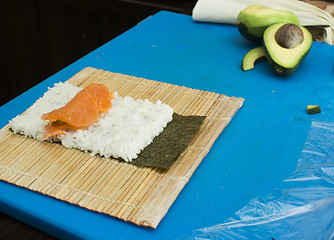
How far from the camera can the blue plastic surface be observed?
1.01 metres

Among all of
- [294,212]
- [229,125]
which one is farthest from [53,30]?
[294,212]

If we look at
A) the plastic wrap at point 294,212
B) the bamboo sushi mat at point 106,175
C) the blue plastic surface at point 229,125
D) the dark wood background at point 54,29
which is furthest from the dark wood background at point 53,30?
the plastic wrap at point 294,212

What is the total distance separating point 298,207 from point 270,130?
1.14 ft

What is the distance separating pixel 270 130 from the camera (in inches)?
52.4

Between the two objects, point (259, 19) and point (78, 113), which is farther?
point (259, 19)

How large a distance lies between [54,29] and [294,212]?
96.9 inches

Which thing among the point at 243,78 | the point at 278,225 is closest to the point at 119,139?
the point at 278,225

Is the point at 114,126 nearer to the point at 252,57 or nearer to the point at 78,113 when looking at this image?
the point at 78,113

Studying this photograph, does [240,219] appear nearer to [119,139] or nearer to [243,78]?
[119,139]

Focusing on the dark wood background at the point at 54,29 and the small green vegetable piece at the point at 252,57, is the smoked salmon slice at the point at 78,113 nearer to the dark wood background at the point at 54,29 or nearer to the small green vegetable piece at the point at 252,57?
the small green vegetable piece at the point at 252,57

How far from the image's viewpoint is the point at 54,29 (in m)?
3.04

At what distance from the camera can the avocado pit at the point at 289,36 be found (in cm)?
155

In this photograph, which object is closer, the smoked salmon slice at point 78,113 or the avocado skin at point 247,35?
the smoked salmon slice at point 78,113

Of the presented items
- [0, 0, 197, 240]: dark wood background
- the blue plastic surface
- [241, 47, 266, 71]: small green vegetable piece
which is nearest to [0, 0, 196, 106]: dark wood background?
[0, 0, 197, 240]: dark wood background
